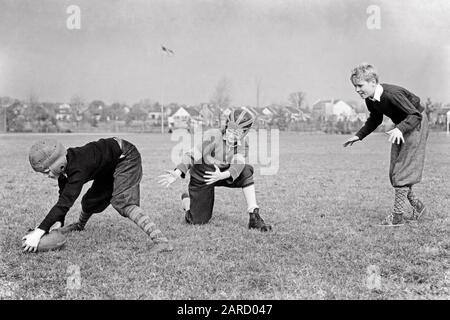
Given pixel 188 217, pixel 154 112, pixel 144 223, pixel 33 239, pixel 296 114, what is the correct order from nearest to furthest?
pixel 33 239, pixel 144 223, pixel 188 217, pixel 296 114, pixel 154 112

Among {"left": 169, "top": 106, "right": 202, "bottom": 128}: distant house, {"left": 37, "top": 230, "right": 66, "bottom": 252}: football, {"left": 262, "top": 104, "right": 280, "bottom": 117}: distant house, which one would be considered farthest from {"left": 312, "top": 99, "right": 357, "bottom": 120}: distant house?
{"left": 37, "top": 230, "right": 66, "bottom": 252}: football

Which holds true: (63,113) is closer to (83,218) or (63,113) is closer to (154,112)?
(154,112)

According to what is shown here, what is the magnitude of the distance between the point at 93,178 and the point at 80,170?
41cm

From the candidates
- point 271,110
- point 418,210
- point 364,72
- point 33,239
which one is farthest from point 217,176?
point 271,110

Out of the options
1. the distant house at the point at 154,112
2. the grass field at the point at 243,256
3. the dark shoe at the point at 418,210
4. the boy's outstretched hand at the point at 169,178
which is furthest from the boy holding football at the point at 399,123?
the distant house at the point at 154,112

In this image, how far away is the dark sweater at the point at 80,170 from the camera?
3967 millimetres

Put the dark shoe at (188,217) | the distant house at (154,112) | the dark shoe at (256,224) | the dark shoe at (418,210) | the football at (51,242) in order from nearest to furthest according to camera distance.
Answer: the football at (51,242) → the dark shoe at (256,224) → the dark shoe at (188,217) → the dark shoe at (418,210) → the distant house at (154,112)

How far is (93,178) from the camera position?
4.55 m

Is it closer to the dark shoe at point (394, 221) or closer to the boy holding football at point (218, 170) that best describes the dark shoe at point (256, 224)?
the boy holding football at point (218, 170)

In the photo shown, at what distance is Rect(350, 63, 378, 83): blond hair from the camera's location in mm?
5082

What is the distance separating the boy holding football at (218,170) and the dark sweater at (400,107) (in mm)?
1391

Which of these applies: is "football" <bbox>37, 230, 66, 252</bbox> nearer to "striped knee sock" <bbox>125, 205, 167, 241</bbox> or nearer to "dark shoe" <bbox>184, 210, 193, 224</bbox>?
"striped knee sock" <bbox>125, 205, 167, 241</bbox>
